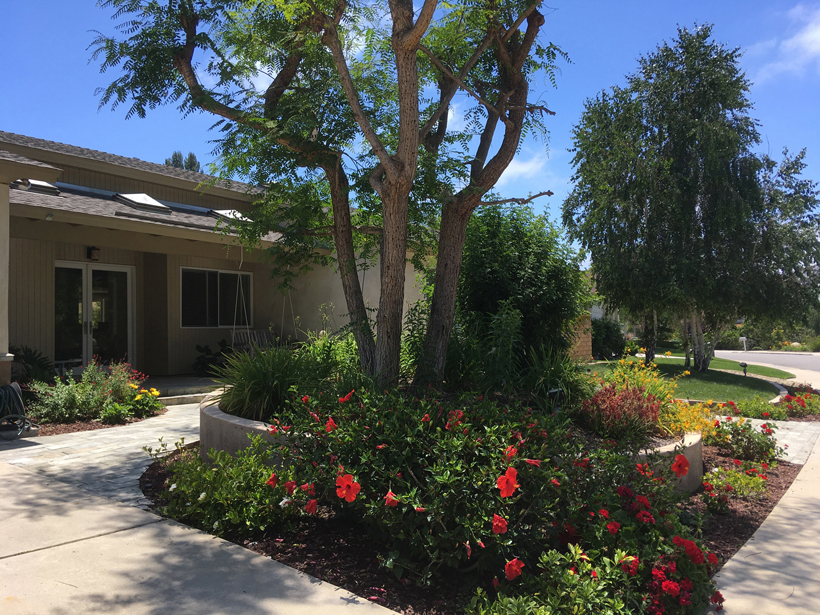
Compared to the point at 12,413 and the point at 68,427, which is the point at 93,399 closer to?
the point at 68,427

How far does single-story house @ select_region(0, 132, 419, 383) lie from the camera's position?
10.5m

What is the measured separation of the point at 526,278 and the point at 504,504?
4.88 metres

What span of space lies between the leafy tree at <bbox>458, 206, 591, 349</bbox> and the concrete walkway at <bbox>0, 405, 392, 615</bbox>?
465cm

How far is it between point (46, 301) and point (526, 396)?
956 cm

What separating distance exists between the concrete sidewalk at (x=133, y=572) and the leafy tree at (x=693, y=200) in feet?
53.6

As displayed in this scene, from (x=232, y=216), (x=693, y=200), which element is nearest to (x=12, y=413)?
(x=232, y=216)

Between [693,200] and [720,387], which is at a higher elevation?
[693,200]

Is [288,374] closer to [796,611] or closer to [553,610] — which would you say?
[553,610]

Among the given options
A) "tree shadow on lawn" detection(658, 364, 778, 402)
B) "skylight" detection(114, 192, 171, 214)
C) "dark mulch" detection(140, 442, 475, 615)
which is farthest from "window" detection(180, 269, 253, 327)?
"tree shadow on lawn" detection(658, 364, 778, 402)

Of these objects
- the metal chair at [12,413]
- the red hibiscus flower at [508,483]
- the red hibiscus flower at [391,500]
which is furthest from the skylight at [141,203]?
the red hibiscus flower at [508,483]

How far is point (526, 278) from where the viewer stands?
25.5 feet

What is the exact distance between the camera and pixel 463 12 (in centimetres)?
650

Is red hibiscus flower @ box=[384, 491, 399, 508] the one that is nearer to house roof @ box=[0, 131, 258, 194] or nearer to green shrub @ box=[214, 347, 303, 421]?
green shrub @ box=[214, 347, 303, 421]

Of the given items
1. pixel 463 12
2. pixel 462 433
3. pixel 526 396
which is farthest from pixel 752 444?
pixel 463 12
